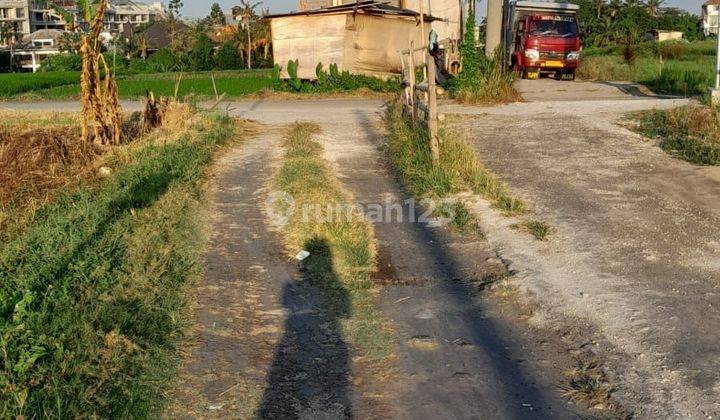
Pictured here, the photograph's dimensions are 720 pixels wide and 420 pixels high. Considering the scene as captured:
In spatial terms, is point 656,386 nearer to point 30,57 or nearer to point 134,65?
point 134,65

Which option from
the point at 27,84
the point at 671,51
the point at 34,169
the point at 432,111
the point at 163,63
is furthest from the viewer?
the point at 163,63

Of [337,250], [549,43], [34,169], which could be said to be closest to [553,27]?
[549,43]

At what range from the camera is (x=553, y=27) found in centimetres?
2678

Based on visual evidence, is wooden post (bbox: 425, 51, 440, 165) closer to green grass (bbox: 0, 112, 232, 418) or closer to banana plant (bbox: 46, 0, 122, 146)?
green grass (bbox: 0, 112, 232, 418)

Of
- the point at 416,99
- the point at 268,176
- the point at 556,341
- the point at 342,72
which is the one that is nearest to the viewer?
the point at 556,341

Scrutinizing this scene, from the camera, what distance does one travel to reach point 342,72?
1028 inches

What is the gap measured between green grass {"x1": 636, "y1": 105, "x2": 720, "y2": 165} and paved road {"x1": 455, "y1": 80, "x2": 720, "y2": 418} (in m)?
0.28

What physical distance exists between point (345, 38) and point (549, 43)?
6.47 meters

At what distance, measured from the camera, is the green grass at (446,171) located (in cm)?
1039

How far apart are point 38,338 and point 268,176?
7000mm

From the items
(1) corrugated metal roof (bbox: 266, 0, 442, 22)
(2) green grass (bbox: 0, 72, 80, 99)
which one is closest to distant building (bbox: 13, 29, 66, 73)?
(2) green grass (bbox: 0, 72, 80, 99)

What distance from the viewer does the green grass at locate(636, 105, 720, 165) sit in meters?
12.1

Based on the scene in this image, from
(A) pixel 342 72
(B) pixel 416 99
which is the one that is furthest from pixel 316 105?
(B) pixel 416 99

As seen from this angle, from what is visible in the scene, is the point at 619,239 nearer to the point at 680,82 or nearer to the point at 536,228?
the point at 536,228
